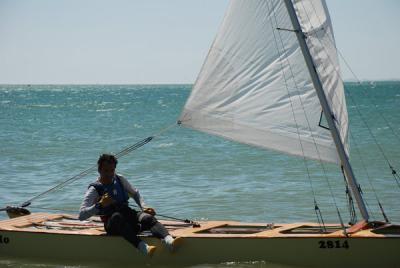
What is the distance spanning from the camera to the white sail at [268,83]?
30.2 feet

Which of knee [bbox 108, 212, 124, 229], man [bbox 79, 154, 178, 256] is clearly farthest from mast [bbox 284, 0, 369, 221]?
knee [bbox 108, 212, 124, 229]

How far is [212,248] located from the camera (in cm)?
901

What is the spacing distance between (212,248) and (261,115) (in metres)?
1.73

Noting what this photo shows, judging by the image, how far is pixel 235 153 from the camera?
76.3 feet

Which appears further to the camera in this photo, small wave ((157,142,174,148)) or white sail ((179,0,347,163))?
small wave ((157,142,174,148))

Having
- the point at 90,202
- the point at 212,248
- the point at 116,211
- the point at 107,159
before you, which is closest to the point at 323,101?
the point at 212,248

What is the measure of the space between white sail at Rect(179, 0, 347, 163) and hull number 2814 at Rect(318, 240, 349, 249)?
106 cm

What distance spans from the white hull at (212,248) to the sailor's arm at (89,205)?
0.39 meters

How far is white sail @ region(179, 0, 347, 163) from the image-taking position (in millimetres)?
9219

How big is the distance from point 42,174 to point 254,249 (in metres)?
10.9

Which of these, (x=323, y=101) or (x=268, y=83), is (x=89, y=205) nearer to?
(x=268, y=83)

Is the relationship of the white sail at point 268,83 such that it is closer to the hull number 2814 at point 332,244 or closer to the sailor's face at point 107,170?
the hull number 2814 at point 332,244

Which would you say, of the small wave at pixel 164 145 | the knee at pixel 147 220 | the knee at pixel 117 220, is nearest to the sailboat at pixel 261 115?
the knee at pixel 147 220

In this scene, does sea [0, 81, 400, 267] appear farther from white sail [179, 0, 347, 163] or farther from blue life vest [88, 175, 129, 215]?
blue life vest [88, 175, 129, 215]
